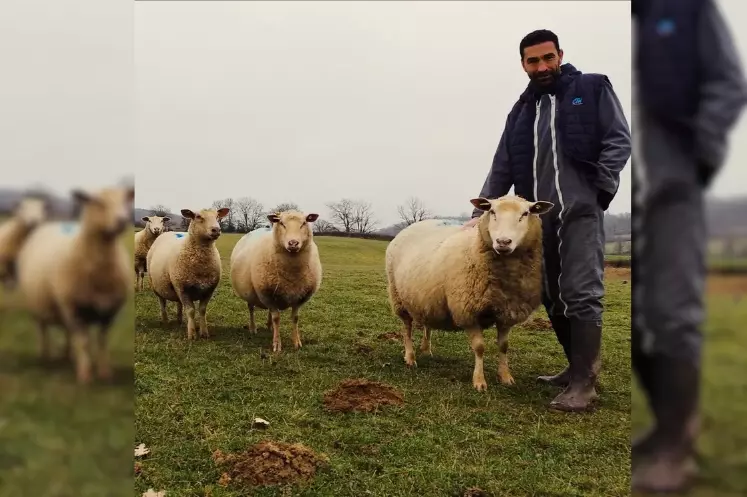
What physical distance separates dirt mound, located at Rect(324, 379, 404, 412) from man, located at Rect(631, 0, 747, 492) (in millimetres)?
3854

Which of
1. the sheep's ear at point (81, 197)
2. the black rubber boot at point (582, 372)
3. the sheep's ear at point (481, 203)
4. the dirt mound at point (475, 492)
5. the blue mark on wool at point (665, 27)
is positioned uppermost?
the blue mark on wool at point (665, 27)

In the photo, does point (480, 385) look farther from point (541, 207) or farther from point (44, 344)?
point (44, 344)

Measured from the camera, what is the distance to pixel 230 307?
10156 mm

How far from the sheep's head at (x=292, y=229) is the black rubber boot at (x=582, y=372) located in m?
3.78

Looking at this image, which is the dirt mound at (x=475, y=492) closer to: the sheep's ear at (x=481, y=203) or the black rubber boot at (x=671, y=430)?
the sheep's ear at (x=481, y=203)

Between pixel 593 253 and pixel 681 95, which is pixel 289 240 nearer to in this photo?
pixel 593 253

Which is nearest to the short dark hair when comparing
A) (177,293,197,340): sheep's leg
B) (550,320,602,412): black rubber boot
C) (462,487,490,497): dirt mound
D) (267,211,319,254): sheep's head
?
(550,320,602,412): black rubber boot

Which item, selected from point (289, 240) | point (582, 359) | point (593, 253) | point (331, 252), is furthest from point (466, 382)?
point (331, 252)

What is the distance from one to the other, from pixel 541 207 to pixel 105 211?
3.60 metres

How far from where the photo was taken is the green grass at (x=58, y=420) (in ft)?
2.31

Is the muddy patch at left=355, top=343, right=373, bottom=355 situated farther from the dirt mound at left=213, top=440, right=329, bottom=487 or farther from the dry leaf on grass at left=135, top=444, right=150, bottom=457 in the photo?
the dry leaf on grass at left=135, top=444, right=150, bottom=457

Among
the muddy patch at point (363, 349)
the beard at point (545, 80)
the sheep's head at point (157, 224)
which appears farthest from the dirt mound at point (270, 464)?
the sheep's head at point (157, 224)

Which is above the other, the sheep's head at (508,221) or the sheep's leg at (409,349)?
the sheep's head at (508,221)

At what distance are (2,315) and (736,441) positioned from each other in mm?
887
